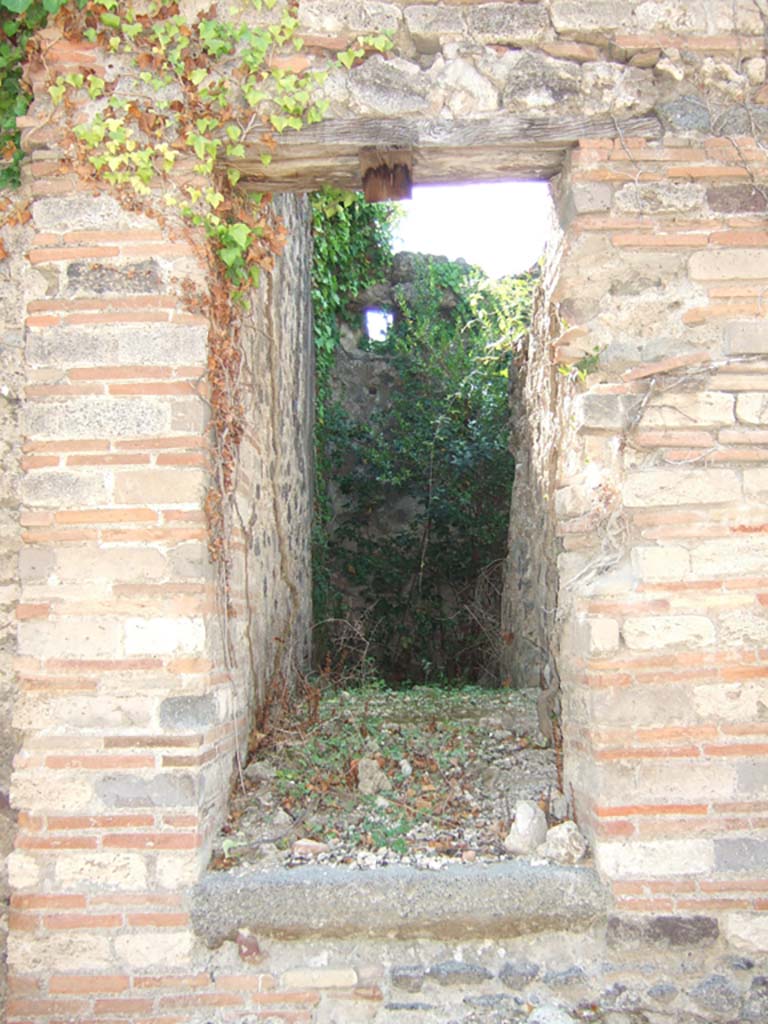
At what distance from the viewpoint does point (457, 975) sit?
3018 millimetres

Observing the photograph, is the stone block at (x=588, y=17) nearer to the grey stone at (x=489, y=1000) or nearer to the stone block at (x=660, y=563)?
the stone block at (x=660, y=563)

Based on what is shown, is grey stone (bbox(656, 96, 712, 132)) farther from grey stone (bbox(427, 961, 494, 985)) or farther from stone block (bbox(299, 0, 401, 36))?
grey stone (bbox(427, 961, 494, 985))

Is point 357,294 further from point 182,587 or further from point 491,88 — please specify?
point 182,587

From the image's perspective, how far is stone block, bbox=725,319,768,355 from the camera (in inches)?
130

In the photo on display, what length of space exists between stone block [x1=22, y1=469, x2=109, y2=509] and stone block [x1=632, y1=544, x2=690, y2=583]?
6.64 ft

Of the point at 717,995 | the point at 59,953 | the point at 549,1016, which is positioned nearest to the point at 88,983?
the point at 59,953

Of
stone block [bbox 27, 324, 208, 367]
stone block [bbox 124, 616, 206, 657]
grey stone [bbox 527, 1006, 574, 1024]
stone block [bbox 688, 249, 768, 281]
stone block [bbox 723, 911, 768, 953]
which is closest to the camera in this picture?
grey stone [bbox 527, 1006, 574, 1024]

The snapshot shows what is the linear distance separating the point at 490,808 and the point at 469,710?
144 centimetres

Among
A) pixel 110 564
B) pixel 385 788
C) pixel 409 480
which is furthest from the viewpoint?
pixel 409 480

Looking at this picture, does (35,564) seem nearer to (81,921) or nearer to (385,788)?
(81,921)

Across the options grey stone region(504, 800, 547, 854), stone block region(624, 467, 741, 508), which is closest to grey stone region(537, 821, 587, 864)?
grey stone region(504, 800, 547, 854)

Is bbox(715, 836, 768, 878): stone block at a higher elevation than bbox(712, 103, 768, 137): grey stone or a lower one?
lower

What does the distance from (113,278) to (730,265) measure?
7.96 ft

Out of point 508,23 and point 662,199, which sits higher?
point 508,23
